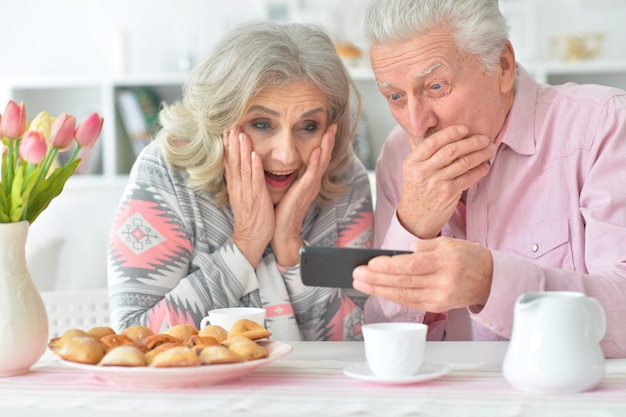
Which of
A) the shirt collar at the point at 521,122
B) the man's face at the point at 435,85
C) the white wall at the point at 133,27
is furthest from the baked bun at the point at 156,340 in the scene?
the white wall at the point at 133,27

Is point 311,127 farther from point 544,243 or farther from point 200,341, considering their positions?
point 200,341

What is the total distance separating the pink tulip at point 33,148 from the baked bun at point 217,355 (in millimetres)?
327

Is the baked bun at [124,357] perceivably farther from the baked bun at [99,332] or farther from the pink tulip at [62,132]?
the pink tulip at [62,132]

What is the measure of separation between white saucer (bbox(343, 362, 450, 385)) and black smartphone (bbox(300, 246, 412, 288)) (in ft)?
0.43

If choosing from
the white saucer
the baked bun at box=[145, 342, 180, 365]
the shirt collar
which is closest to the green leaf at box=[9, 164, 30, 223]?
the baked bun at box=[145, 342, 180, 365]

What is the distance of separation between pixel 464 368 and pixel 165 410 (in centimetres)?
42

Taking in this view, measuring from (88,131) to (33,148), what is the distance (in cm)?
10

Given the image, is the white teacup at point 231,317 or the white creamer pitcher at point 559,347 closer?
the white creamer pitcher at point 559,347

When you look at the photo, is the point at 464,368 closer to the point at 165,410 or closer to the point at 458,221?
the point at 165,410

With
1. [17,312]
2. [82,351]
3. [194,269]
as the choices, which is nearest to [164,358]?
[82,351]

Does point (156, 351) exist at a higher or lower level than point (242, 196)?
lower

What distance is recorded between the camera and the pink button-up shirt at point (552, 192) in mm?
A: 1545

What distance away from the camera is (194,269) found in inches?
70.1

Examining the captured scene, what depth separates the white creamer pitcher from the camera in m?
1.04
